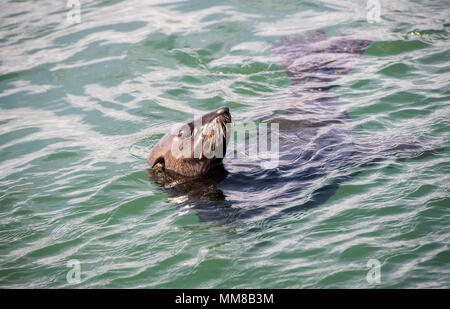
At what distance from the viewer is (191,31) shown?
9.92 metres

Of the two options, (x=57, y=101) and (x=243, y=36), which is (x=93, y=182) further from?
(x=243, y=36)

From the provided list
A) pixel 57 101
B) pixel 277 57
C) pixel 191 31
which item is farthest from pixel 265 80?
pixel 57 101

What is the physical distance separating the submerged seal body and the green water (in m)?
0.39

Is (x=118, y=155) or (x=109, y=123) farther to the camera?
(x=109, y=123)

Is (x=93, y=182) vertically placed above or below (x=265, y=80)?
below

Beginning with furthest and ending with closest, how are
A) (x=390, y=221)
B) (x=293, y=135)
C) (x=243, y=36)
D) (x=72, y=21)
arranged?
(x=72, y=21) < (x=243, y=36) < (x=293, y=135) < (x=390, y=221)

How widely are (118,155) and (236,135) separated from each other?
5.29 feet

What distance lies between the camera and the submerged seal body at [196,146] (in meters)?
4.99

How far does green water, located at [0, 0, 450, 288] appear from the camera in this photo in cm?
417
